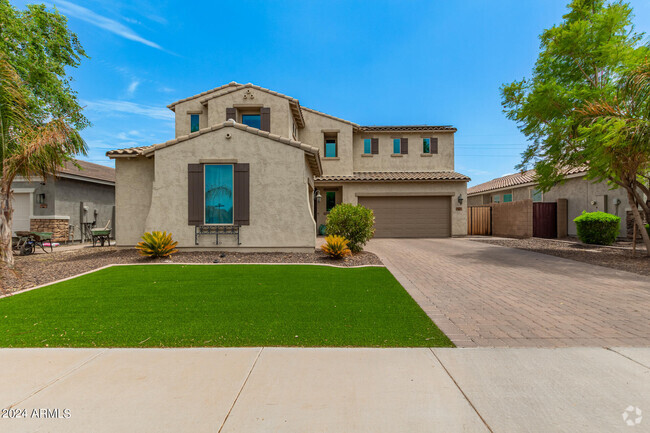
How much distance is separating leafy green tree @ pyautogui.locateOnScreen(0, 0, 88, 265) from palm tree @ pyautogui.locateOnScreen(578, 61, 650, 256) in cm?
1514

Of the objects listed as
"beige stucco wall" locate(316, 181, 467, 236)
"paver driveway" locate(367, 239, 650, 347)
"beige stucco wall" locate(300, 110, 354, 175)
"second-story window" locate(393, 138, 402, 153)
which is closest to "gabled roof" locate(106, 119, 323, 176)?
"paver driveway" locate(367, 239, 650, 347)

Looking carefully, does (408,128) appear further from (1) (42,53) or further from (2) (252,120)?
(1) (42,53)

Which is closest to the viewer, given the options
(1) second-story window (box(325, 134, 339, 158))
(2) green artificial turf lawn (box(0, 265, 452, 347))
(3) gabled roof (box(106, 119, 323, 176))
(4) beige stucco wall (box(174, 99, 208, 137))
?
(2) green artificial turf lawn (box(0, 265, 452, 347))

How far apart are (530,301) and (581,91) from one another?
28.7ft

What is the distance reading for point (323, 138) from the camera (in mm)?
19328

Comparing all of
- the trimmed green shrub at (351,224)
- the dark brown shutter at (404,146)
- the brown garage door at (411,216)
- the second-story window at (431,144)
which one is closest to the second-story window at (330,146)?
the brown garage door at (411,216)

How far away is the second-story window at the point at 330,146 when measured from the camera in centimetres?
1952

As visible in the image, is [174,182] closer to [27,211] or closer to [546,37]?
[27,211]

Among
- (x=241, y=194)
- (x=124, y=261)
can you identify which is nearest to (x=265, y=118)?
(x=241, y=194)

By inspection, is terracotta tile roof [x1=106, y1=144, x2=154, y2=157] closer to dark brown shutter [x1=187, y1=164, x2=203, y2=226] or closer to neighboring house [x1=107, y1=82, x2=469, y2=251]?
neighboring house [x1=107, y1=82, x2=469, y2=251]

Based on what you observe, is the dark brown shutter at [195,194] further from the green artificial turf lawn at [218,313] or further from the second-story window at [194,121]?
the second-story window at [194,121]

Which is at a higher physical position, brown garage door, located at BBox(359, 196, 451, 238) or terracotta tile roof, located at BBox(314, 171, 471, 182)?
terracotta tile roof, located at BBox(314, 171, 471, 182)

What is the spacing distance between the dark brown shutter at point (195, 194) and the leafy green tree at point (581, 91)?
12.3 m

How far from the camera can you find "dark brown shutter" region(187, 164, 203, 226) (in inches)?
408
